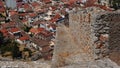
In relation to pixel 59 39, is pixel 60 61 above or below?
above

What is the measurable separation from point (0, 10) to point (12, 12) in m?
2.55

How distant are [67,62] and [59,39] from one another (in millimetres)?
3715

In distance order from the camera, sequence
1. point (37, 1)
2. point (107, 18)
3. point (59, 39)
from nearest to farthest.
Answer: point (107, 18), point (59, 39), point (37, 1)

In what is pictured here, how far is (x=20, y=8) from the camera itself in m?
63.0

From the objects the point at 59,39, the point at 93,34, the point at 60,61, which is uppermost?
the point at 93,34

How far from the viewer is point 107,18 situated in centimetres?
666

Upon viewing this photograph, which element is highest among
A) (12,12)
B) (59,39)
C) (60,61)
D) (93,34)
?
(93,34)

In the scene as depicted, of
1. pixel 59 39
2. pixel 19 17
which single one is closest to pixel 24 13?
pixel 19 17

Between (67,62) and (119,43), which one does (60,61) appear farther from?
(119,43)

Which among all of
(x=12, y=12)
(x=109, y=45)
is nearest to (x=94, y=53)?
(x=109, y=45)

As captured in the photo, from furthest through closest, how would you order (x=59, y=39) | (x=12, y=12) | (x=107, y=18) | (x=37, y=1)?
(x=37, y=1) < (x=12, y=12) < (x=59, y=39) < (x=107, y=18)

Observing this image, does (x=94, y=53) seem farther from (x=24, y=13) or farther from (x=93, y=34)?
(x=24, y=13)

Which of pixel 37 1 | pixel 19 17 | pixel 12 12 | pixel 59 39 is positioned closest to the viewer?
pixel 59 39

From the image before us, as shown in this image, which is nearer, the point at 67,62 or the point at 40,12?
Result: the point at 67,62
